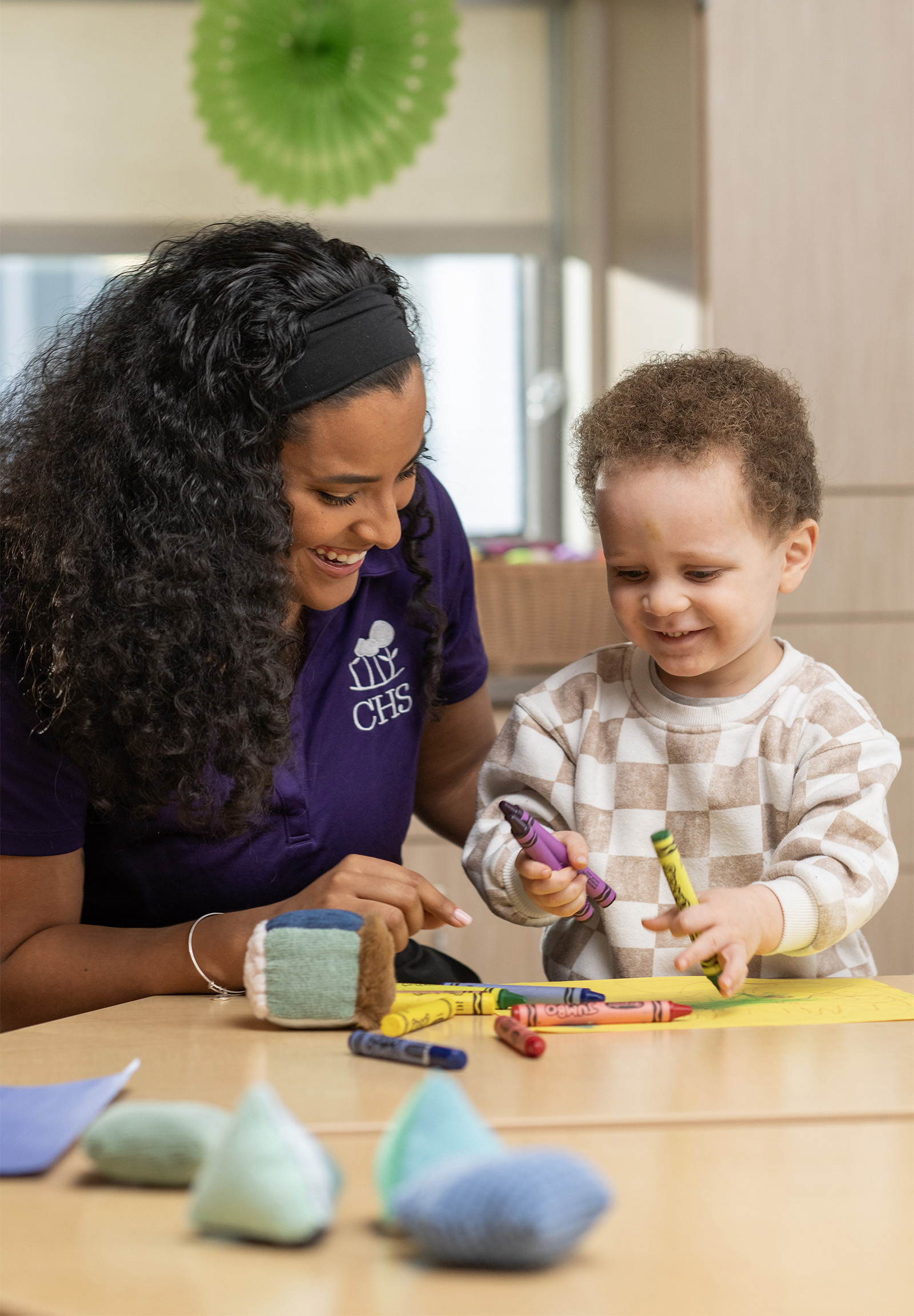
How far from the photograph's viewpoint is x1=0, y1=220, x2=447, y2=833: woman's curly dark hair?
3.03 ft

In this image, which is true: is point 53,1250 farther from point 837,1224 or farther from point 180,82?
point 180,82

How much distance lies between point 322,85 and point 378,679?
1725 millimetres

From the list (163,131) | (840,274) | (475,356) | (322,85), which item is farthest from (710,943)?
(163,131)

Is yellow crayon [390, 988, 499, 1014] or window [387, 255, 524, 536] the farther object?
window [387, 255, 524, 536]

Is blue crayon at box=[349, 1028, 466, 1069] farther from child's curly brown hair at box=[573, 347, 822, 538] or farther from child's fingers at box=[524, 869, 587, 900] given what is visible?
child's curly brown hair at box=[573, 347, 822, 538]

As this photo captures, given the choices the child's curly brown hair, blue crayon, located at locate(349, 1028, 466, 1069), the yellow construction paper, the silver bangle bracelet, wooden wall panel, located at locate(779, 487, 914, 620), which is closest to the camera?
blue crayon, located at locate(349, 1028, 466, 1069)

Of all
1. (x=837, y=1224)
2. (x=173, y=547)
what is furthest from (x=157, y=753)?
(x=837, y=1224)

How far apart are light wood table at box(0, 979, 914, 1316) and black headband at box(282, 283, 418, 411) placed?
46 centimetres

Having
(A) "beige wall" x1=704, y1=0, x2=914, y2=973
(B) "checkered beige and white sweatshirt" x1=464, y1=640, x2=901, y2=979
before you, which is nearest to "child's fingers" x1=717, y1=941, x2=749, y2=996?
(B) "checkered beige and white sweatshirt" x1=464, y1=640, x2=901, y2=979

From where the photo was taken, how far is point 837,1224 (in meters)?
0.49

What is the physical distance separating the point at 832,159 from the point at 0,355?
75.4 inches

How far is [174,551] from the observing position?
93 centimetres

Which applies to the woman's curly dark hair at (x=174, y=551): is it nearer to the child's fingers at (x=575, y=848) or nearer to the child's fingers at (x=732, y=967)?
the child's fingers at (x=575, y=848)

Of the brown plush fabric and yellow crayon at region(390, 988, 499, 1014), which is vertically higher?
the brown plush fabric
